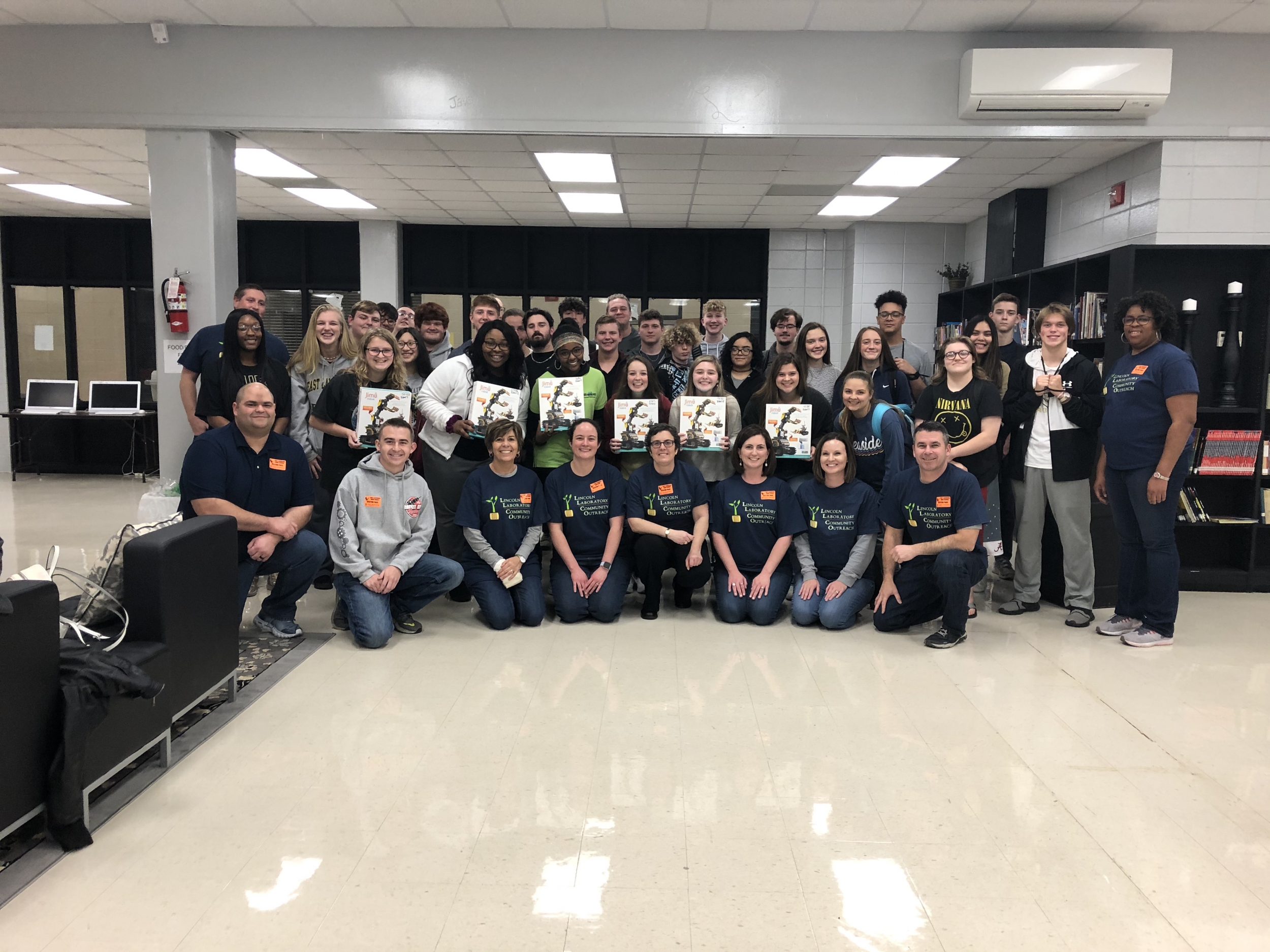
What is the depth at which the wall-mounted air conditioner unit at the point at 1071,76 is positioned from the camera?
17.3ft

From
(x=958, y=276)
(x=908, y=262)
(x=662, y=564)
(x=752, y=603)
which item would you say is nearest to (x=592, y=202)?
(x=908, y=262)

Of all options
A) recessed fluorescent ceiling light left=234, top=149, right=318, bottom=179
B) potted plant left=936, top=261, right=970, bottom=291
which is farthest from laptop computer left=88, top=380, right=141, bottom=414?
potted plant left=936, top=261, right=970, bottom=291

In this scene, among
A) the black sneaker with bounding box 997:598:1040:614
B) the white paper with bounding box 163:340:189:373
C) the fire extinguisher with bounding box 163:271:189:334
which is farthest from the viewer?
the white paper with bounding box 163:340:189:373

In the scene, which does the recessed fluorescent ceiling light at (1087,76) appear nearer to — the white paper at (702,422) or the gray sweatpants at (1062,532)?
the gray sweatpants at (1062,532)

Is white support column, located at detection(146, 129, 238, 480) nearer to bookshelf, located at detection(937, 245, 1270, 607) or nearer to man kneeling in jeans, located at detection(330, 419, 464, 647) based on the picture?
man kneeling in jeans, located at detection(330, 419, 464, 647)

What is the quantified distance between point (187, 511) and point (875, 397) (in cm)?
345

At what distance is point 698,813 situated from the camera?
2.45 metres

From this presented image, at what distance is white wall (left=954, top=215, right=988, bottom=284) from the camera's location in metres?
9.24

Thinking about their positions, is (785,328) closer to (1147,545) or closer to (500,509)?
(500,509)

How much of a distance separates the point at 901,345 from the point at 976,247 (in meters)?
5.02

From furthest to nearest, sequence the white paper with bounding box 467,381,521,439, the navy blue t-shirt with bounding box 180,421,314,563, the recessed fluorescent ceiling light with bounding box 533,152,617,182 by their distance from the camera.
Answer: the recessed fluorescent ceiling light with bounding box 533,152,617,182
the white paper with bounding box 467,381,521,439
the navy blue t-shirt with bounding box 180,421,314,563

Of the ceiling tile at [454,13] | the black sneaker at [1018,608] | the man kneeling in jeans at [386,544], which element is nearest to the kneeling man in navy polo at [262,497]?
the man kneeling in jeans at [386,544]

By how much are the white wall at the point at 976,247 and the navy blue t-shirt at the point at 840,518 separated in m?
5.68

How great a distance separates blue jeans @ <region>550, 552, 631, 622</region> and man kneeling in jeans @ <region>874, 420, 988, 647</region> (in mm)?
1303
